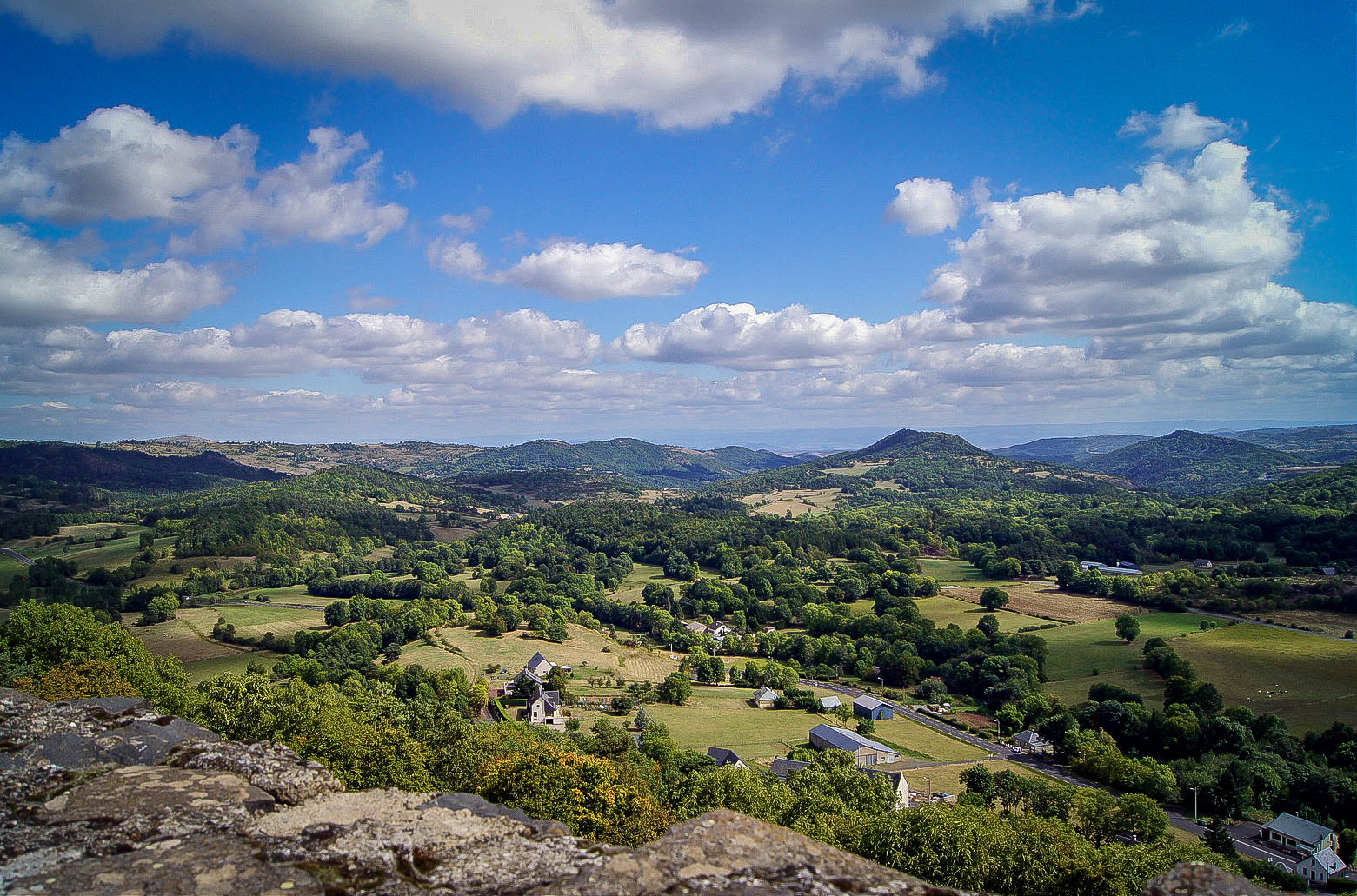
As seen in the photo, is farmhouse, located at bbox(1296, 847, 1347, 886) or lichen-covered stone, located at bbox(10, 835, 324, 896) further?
farmhouse, located at bbox(1296, 847, 1347, 886)

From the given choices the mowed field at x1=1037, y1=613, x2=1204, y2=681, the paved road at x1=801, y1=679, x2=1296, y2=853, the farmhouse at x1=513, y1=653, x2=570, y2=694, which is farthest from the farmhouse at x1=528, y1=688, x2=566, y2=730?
the mowed field at x1=1037, y1=613, x2=1204, y2=681

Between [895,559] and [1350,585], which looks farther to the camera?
[895,559]

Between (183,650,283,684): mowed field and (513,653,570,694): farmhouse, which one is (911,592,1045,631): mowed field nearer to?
(513,653,570,694): farmhouse

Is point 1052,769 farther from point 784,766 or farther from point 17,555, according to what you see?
point 17,555

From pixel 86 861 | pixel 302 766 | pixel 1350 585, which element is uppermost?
pixel 86 861

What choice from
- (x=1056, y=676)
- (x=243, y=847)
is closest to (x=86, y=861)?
(x=243, y=847)

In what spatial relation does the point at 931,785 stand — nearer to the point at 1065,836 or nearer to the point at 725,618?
the point at 1065,836
